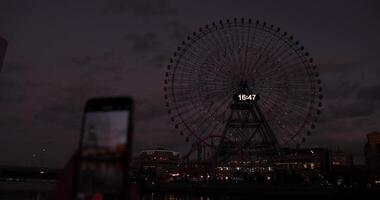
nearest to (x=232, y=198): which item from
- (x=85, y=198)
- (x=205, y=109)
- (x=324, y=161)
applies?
(x=205, y=109)

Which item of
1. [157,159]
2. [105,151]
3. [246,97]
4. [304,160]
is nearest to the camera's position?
[105,151]

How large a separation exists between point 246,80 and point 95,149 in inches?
1729

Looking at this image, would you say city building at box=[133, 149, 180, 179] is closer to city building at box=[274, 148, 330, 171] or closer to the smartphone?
city building at box=[274, 148, 330, 171]

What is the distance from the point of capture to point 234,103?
5694cm

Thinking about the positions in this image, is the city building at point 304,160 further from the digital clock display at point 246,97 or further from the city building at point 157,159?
the city building at point 157,159

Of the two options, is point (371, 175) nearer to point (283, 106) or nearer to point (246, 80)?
point (283, 106)

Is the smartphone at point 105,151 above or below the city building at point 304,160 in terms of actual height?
below

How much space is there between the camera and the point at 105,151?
526 centimetres

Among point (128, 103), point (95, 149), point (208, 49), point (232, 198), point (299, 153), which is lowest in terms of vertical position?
point (232, 198)

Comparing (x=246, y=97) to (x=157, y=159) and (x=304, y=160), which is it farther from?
(x=157, y=159)

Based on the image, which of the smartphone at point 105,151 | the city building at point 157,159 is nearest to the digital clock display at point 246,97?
the smartphone at point 105,151

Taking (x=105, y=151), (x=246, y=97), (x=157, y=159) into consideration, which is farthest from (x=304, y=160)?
(x=105, y=151)

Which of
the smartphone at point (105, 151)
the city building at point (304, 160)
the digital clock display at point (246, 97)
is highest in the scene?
the digital clock display at point (246, 97)

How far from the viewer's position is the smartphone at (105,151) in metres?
5.12
